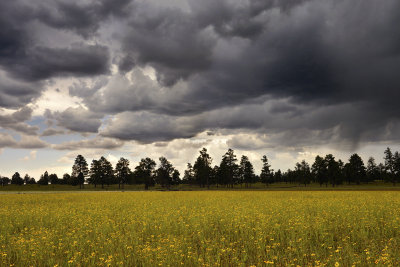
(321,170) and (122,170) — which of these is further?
(122,170)

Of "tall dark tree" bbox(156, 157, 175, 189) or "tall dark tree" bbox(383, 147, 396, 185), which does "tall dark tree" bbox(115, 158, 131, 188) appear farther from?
"tall dark tree" bbox(383, 147, 396, 185)

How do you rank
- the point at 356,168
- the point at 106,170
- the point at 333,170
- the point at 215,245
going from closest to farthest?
1. the point at 215,245
2. the point at 333,170
3. the point at 356,168
4. the point at 106,170

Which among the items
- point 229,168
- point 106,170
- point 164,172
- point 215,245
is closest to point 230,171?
point 229,168

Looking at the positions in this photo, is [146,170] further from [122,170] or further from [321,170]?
[321,170]

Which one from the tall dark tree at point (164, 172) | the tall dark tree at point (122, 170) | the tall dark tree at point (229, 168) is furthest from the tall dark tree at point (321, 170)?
the tall dark tree at point (122, 170)

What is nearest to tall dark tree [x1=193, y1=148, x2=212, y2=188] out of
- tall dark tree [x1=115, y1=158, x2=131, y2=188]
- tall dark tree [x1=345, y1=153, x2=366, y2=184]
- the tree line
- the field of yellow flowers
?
the tree line

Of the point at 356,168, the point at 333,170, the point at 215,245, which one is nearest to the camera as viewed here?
the point at 215,245

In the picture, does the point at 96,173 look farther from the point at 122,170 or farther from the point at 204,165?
the point at 204,165

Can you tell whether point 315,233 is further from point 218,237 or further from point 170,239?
point 170,239

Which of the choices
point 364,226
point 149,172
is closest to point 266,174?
point 149,172

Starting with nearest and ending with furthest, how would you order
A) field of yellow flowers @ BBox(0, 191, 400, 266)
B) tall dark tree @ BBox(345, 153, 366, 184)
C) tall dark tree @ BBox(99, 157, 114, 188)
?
1. field of yellow flowers @ BBox(0, 191, 400, 266)
2. tall dark tree @ BBox(345, 153, 366, 184)
3. tall dark tree @ BBox(99, 157, 114, 188)

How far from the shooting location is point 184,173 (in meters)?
175

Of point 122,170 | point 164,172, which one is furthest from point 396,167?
point 122,170

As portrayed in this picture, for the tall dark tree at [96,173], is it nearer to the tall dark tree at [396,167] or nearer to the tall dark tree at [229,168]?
the tall dark tree at [229,168]
